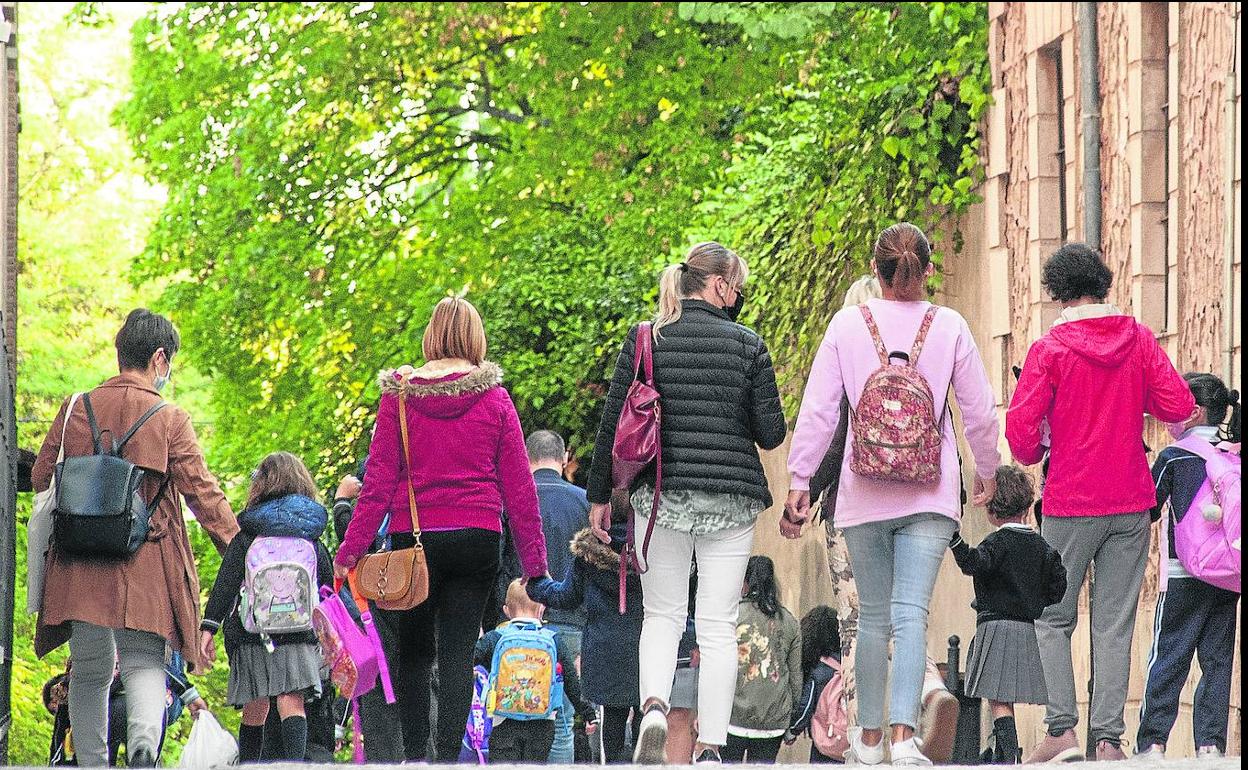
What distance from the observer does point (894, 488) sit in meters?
7.95

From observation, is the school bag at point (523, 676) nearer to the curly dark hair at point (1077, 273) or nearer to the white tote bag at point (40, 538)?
the white tote bag at point (40, 538)

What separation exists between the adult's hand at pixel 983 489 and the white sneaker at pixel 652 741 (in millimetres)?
1539

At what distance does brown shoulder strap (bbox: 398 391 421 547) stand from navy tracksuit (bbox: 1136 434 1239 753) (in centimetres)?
309

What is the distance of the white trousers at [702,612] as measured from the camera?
→ 26.7 feet

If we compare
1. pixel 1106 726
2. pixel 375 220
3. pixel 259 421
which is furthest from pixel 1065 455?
pixel 259 421

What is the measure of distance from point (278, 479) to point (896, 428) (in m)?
3.62

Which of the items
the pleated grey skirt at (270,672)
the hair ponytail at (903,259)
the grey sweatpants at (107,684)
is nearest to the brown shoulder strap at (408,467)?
the grey sweatpants at (107,684)

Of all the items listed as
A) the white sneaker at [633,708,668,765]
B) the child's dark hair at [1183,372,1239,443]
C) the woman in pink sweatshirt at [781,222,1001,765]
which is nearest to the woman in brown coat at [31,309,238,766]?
the white sneaker at [633,708,668,765]

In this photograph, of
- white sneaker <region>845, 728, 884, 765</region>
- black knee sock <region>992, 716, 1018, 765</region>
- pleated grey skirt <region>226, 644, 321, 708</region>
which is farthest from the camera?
pleated grey skirt <region>226, 644, 321, 708</region>

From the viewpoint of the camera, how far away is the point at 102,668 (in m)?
8.54

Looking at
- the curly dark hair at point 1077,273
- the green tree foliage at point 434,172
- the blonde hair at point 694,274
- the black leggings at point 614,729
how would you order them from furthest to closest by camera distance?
the green tree foliage at point 434,172, the black leggings at point 614,729, the curly dark hair at point 1077,273, the blonde hair at point 694,274

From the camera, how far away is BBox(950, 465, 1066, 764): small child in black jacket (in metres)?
9.37

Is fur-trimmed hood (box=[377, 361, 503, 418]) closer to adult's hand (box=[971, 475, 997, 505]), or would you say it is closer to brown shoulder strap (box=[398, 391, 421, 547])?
brown shoulder strap (box=[398, 391, 421, 547])

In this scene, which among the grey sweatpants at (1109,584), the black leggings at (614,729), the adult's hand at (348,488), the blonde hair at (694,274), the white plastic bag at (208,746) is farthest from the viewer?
the adult's hand at (348,488)
